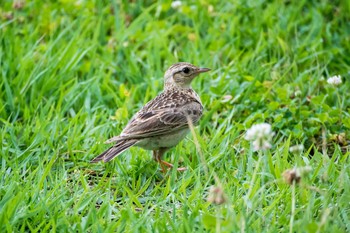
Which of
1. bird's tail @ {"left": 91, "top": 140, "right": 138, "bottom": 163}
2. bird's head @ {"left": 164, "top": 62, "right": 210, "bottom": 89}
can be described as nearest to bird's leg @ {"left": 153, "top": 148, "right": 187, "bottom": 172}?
bird's tail @ {"left": 91, "top": 140, "right": 138, "bottom": 163}

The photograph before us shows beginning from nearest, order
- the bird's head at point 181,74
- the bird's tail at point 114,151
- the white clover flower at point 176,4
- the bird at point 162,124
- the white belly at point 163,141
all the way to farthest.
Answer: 1. the bird's tail at point 114,151
2. the bird at point 162,124
3. the white belly at point 163,141
4. the bird's head at point 181,74
5. the white clover flower at point 176,4

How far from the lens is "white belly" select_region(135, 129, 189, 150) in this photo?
686 cm

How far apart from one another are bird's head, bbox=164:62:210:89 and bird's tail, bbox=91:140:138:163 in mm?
1135

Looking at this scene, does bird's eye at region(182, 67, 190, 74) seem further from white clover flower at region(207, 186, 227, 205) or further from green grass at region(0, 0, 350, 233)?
white clover flower at region(207, 186, 227, 205)

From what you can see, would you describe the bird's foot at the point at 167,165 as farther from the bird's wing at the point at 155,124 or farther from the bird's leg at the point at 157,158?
the bird's wing at the point at 155,124

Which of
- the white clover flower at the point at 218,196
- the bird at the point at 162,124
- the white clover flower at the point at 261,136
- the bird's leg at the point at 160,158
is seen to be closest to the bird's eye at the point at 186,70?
the bird at the point at 162,124

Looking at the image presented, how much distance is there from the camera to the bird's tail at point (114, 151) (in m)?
6.45

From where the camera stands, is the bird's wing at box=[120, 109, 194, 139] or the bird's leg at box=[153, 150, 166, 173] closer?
the bird's wing at box=[120, 109, 194, 139]

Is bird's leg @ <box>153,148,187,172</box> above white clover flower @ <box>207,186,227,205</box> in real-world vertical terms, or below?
below

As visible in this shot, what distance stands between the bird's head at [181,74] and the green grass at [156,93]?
516 mm

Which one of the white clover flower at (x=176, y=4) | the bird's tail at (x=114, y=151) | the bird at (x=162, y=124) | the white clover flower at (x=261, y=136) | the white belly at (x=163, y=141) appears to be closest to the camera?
the white clover flower at (x=261, y=136)

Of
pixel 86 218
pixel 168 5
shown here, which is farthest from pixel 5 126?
pixel 168 5

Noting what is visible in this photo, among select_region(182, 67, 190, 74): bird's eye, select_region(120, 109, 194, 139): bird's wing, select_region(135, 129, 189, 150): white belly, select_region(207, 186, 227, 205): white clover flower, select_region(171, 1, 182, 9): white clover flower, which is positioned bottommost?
select_region(135, 129, 189, 150): white belly

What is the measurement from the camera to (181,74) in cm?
760
